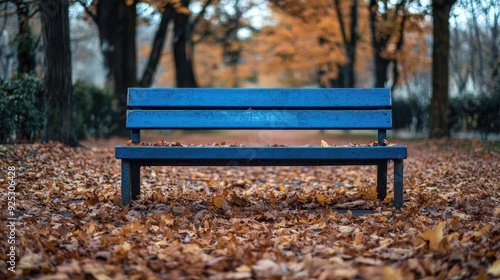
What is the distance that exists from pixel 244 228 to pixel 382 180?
170 centimetres

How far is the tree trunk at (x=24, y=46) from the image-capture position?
34.1ft

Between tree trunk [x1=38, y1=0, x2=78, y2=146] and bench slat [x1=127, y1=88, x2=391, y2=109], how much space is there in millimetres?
4111

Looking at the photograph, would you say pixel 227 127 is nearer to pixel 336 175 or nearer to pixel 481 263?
pixel 481 263

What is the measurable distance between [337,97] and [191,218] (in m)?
1.68

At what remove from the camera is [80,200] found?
5.18m

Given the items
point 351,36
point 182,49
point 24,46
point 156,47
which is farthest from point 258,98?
point 351,36

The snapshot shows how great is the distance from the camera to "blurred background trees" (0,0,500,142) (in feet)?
34.2

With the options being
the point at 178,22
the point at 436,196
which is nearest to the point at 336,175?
the point at 436,196

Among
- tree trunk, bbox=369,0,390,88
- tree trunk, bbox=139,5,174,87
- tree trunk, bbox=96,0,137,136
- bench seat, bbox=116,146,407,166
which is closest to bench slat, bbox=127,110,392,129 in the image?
bench seat, bbox=116,146,407,166

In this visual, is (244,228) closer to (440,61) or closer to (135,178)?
(135,178)

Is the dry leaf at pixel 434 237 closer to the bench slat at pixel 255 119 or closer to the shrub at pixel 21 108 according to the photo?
the bench slat at pixel 255 119

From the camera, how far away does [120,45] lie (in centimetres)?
1617

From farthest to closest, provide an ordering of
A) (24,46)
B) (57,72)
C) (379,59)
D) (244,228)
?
(379,59), (24,46), (57,72), (244,228)

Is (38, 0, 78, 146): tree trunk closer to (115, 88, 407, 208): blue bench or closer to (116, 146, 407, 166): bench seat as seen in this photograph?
(115, 88, 407, 208): blue bench
